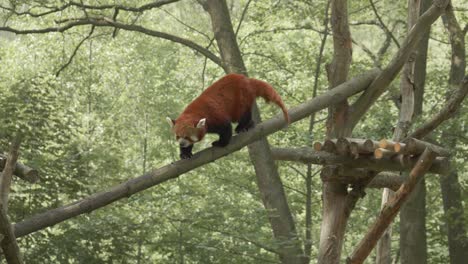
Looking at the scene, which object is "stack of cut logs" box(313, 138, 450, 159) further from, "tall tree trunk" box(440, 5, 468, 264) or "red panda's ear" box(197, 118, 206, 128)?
"tall tree trunk" box(440, 5, 468, 264)

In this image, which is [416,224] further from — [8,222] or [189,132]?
[8,222]

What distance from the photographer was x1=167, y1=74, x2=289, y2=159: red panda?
5.60 meters

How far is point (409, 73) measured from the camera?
7.27 m

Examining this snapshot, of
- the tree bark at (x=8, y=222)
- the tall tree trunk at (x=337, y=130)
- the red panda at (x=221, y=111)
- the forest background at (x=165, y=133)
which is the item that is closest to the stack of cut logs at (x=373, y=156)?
the tall tree trunk at (x=337, y=130)

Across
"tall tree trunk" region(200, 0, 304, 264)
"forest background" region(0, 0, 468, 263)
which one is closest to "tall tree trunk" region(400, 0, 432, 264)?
"forest background" region(0, 0, 468, 263)

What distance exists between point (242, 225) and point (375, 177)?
17.0ft

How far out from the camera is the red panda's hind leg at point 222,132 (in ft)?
18.2

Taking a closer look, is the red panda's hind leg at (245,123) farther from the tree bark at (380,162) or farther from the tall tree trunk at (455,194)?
the tall tree trunk at (455,194)

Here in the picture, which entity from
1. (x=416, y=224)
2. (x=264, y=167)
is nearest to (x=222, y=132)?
(x=264, y=167)

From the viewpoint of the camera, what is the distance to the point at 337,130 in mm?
6637

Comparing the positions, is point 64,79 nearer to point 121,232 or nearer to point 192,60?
point 192,60

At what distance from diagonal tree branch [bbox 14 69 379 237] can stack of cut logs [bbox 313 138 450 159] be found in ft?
1.58

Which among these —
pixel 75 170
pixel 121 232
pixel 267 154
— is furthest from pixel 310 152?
pixel 75 170

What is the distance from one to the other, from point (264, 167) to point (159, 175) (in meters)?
4.86
